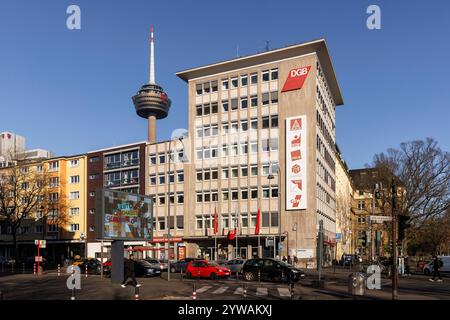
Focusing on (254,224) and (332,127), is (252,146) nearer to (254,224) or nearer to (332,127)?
(254,224)

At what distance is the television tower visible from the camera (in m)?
117

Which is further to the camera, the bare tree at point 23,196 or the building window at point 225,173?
the building window at point 225,173

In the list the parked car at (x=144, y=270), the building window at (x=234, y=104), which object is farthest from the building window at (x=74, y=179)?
the parked car at (x=144, y=270)

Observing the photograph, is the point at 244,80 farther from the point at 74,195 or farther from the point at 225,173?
the point at 74,195

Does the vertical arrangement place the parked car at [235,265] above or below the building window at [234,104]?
below

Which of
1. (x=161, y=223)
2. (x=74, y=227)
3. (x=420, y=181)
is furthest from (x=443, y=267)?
(x=74, y=227)

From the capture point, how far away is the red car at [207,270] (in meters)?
36.8

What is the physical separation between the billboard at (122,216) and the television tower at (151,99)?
268ft

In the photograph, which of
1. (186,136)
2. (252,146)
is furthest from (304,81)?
(186,136)

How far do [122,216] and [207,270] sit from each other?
8.43 metres

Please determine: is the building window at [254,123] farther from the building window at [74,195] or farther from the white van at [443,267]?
the building window at [74,195]

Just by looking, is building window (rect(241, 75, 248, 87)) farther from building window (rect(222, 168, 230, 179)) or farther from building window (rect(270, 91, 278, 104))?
building window (rect(222, 168, 230, 179))

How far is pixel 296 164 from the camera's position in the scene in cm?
6347

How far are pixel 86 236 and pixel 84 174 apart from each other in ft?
32.8
